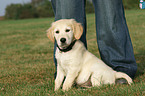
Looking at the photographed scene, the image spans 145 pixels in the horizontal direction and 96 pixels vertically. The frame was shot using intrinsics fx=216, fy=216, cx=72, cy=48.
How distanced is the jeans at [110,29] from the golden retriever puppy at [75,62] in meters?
0.35

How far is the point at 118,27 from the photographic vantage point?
313 cm

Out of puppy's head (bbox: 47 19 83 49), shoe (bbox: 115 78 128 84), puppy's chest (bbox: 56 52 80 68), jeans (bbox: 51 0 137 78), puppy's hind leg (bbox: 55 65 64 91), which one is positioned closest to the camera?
puppy's head (bbox: 47 19 83 49)

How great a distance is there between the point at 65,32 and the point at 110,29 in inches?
30.4

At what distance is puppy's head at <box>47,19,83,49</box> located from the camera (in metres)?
2.61

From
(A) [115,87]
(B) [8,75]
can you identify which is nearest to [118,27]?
(A) [115,87]

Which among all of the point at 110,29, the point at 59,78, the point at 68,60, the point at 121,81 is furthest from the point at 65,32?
the point at 121,81

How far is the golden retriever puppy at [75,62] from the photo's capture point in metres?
2.69

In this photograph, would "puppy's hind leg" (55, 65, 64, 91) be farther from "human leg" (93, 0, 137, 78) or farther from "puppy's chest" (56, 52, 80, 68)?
"human leg" (93, 0, 137, 78)

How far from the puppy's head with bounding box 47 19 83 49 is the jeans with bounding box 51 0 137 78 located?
404 mm

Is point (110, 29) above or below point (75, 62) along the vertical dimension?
A: above

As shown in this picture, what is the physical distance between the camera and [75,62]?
272 cm

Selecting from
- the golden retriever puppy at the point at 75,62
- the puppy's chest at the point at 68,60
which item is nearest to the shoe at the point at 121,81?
the golden retriever puppy at the point at 75,62

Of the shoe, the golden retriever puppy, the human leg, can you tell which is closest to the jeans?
the human leg

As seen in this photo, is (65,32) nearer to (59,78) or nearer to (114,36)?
(59,78)
